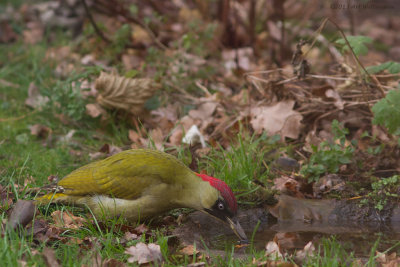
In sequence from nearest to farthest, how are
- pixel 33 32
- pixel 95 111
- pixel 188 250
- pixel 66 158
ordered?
pixel 188 250
pixel 66 158
pixel 95 111
pixel 33 32

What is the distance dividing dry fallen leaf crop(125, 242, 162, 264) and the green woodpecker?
657 mm

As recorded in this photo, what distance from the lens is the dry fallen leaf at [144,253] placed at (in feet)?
10.7

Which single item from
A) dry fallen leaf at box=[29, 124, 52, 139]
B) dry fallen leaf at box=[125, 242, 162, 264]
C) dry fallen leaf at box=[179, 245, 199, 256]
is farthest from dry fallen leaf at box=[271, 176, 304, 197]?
dry fallen leaf at box=[29, 124, 52, 139]

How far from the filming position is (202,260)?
10.9ft

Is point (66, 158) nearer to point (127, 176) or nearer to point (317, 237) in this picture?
point (127, 176)

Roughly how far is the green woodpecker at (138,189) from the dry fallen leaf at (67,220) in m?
0.15

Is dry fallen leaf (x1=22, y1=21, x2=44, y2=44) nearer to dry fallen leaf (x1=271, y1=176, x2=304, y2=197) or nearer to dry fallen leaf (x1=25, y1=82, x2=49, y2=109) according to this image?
dry fallen leaf (x1=25, y1=82, x2=49, y2=109)

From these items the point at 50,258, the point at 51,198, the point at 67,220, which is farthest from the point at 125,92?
the point at 50,258

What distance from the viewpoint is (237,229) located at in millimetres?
3885

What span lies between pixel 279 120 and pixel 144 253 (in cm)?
253

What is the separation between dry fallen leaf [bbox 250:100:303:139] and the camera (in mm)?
5382

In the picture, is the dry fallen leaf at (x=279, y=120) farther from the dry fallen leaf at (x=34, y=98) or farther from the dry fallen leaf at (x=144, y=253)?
the dry fallen leaf at (x=34, y=98)

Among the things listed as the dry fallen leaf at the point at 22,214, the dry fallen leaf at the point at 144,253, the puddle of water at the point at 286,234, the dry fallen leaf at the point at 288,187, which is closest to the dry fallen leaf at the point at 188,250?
the puddle of water at the point at 286,234

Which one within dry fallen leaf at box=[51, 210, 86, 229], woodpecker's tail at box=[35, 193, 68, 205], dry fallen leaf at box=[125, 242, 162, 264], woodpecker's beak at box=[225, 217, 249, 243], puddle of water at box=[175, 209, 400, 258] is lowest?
puddle of water at box=[175, 209, 400, 258]
